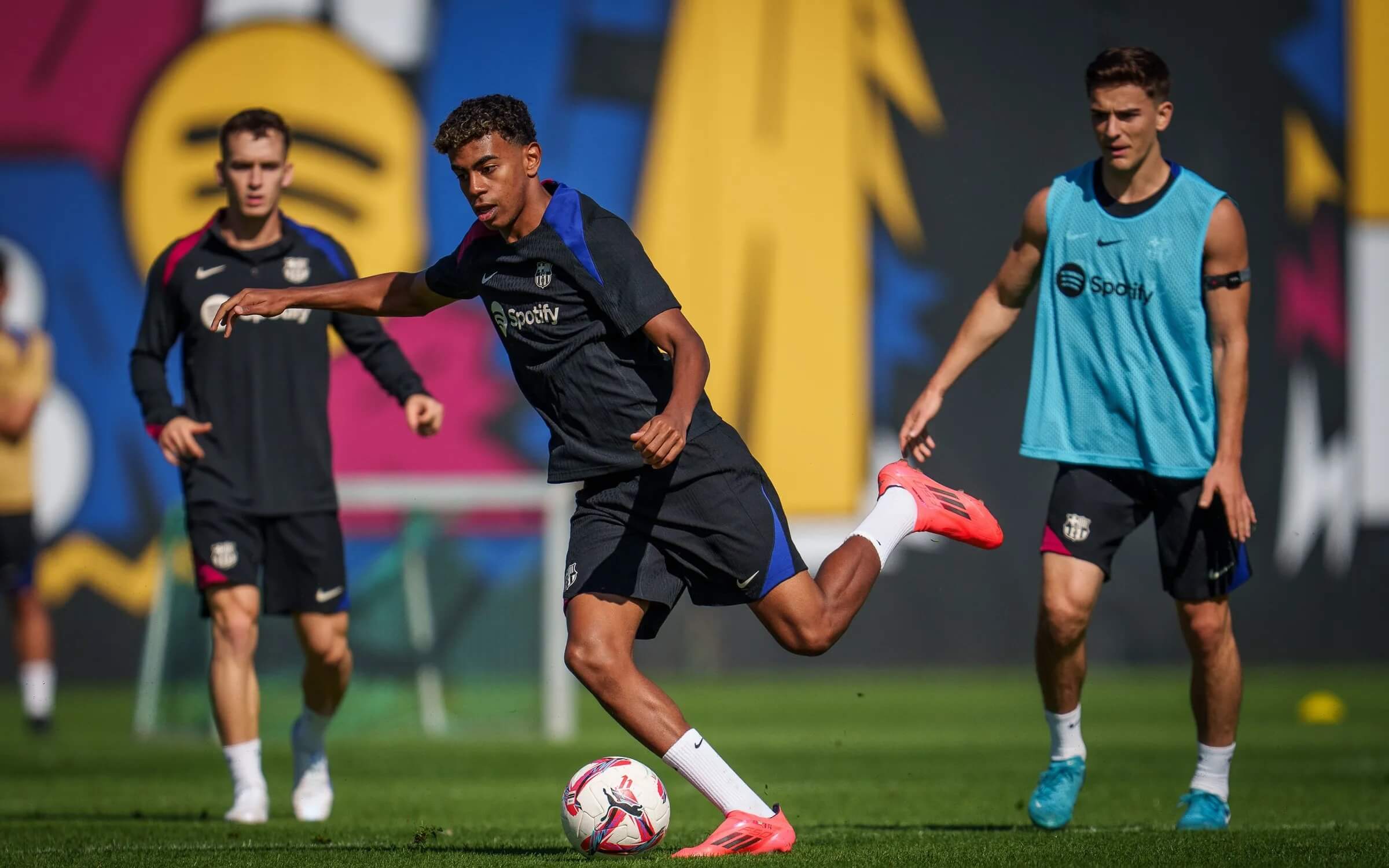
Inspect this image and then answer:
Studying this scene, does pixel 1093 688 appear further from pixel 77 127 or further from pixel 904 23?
pixel 77 127

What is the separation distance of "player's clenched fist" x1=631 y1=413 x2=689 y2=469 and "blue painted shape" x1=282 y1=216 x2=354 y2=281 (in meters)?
2.51

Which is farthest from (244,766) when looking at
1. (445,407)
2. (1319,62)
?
(1319,62)

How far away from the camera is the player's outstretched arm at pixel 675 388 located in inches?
172

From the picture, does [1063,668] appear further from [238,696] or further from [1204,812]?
[238,696]

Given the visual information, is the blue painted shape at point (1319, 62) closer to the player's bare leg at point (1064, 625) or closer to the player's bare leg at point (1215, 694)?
the player's bare leg at point (1215, 694)

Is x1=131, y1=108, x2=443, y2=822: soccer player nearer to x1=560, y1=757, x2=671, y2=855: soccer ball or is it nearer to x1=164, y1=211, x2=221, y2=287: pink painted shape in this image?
x1=164, y1=211, x2=221, y2=287: pink painted shape

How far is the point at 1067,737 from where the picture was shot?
5559 millimetres

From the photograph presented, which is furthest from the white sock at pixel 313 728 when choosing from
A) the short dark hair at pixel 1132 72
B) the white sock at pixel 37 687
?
the white sock at pixel 37 687

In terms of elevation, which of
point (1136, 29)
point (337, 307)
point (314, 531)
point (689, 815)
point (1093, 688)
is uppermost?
point (1136, 29)

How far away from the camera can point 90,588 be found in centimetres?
1333

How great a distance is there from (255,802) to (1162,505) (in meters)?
3.57

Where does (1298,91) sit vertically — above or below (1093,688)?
above

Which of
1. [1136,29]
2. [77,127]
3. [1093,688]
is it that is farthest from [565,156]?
[1093,688]

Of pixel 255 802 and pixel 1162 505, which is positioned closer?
pixel 1162 505
